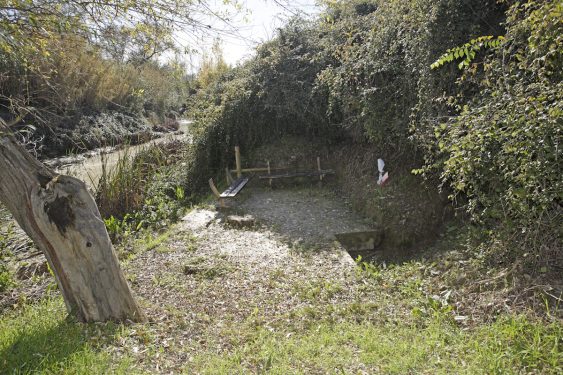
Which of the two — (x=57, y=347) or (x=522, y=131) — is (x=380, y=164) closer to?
(x=522, y=131)

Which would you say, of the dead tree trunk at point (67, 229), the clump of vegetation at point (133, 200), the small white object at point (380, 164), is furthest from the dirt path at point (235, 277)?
the small white object at point (380, 164)

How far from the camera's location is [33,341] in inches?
120

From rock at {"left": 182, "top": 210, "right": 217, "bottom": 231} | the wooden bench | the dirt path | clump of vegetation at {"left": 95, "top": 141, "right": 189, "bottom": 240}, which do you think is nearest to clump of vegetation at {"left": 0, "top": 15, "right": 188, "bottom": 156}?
clump of vegetation at {"left": 95, "top": 141, "right": 189, "bottom": 240}

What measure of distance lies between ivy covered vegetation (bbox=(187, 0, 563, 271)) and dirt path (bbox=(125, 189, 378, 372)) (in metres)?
1.68

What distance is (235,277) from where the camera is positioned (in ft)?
14.7

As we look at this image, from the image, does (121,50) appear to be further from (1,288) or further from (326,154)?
(326,154)

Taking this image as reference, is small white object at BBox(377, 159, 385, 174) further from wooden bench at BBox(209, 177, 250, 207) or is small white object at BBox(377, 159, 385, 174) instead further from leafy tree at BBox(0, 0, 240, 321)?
leafy tree at BBox(0, 0, 240, 321)

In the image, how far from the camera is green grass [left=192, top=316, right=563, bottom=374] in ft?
8.55

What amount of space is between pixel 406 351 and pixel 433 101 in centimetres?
347

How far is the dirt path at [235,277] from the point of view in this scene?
3.33m

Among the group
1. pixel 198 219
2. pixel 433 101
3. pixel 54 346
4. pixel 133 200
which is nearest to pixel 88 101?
pixel 133 200

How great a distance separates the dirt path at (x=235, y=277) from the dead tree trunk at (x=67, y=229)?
1.76ft

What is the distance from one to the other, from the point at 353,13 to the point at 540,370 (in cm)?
800

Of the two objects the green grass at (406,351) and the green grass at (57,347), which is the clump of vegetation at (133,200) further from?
the green grass at (406,351)
